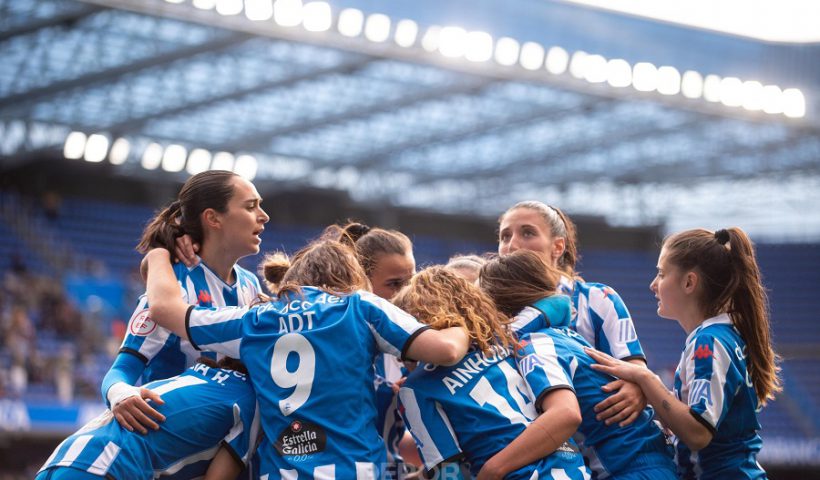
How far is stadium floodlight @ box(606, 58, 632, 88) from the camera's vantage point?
1909cm

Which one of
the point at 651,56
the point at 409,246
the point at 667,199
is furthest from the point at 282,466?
the point at 667,199

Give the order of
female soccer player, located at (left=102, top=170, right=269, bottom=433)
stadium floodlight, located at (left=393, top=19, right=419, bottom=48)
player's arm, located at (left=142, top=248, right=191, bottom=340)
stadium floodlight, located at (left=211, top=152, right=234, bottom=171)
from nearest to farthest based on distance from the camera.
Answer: player's arm, located at (left=142, top=248, right=191, bottom=340) < female soccer player, located at (left=102, top=170, right=269, bottom=433) < stadium floodlight, located at (left=393, top=19, right=419, bottom=48) < stadium floodlight, located at (left=211, top=152, right=234, bottom=171)

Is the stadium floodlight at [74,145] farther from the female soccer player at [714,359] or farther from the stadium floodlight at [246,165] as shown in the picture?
the female soccer player at [714,359]

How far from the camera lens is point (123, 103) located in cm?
2097

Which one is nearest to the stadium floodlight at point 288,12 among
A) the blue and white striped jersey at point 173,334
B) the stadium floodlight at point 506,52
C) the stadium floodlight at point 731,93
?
the stadium floodlight at point 506,52

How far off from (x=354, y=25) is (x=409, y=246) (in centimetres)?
1279

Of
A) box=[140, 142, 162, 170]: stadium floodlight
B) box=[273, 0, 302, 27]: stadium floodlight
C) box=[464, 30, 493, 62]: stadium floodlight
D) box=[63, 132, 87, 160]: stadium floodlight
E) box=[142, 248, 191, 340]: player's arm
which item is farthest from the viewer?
box=[140, 142, 162, 170]: stadium floodlight

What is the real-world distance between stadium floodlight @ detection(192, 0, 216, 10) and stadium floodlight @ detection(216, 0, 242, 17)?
0.31 ft

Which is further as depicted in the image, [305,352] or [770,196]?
[770,196]

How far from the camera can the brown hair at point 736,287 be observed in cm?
367

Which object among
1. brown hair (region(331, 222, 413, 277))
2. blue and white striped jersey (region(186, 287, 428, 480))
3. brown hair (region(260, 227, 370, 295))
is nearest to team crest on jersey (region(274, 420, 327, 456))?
blue and white striped jersey (region(186, 287, 428, 480))

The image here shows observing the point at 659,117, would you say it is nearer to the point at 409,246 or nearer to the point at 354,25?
the point at 354,25

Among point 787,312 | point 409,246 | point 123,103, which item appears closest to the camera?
point 409,246

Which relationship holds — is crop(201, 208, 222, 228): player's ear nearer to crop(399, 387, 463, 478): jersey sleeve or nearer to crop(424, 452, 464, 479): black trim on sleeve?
crop(399, 387, 463, 478): jersey sleeve
